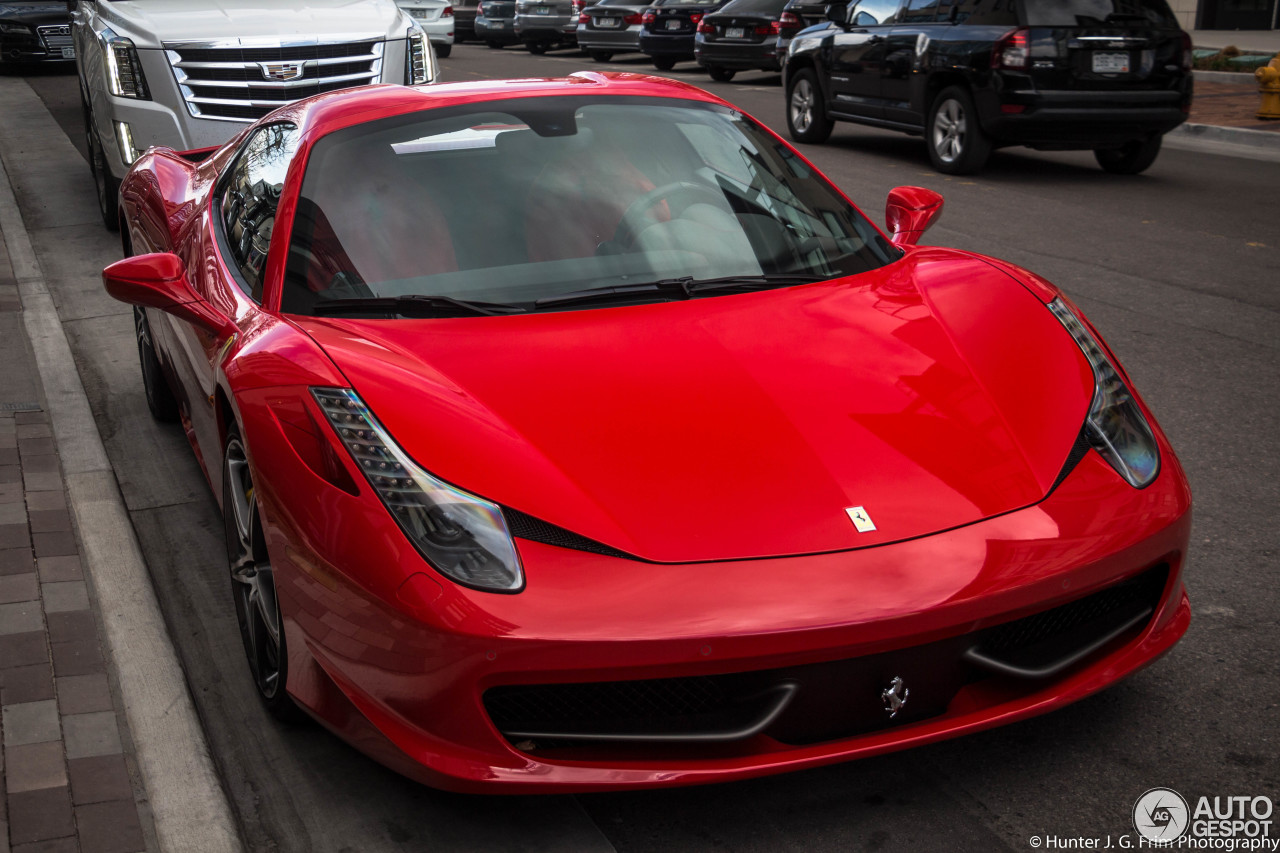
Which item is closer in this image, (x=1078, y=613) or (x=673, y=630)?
(x=673, y=630)

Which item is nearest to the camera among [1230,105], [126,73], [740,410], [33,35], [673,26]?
[740,410]

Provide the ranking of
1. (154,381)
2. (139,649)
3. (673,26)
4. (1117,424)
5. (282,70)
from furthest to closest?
(673,26) → (282,70) → (154,381) → (139,649) → (1117,424)

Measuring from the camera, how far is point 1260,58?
19172mm

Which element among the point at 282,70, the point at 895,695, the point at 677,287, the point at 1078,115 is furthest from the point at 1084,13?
the point at 895,695

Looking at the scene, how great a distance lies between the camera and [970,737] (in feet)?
9.82

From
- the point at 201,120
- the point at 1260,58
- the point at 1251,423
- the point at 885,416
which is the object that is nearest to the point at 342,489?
the point at 885,416

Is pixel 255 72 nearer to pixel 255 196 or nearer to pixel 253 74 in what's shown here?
pixel 253 74

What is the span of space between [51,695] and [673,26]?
70.7 ft

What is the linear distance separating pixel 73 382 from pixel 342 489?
3875 mm

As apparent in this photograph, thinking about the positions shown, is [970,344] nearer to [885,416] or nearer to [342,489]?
[885,416]

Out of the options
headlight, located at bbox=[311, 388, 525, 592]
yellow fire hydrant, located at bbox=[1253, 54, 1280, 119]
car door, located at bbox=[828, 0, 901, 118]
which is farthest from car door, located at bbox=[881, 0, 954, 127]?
headlight, located at bbox=[311, 388, 525, 592]

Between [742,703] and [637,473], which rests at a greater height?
[637,473]

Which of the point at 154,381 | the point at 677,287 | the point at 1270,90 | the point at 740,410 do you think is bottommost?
the point at 1270,90

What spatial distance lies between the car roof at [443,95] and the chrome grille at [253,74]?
4.43 meters
